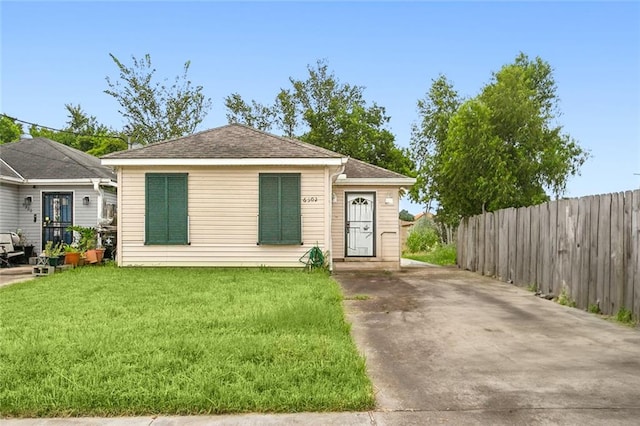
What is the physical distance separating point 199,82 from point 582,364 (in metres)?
27.8

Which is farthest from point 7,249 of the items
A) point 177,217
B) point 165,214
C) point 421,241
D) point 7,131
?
point 7,131

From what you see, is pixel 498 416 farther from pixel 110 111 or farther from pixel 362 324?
pixel 110 111

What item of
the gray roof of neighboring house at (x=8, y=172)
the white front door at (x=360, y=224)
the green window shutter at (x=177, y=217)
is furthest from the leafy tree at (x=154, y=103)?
the green window shutter at (x=177, y=217)

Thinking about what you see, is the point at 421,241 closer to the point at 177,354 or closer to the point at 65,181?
the point at 65,181

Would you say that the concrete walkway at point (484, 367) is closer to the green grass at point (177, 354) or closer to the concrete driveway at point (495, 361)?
the concrete driveway at point (495, 361)

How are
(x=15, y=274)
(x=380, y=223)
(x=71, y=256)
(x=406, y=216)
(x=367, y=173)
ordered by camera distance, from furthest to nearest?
(x=406, y=216)
(x=367, y=173)
(x=380, y=223)
(x=71, y=256)
(x=15, y=274)

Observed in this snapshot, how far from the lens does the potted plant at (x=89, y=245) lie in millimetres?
12219

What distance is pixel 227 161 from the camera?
36.5ft

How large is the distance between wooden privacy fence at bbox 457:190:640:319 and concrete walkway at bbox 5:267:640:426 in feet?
1.42

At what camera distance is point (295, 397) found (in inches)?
127

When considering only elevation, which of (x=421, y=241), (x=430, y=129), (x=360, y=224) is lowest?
(x=421, y=241)

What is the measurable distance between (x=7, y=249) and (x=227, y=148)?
686 cm

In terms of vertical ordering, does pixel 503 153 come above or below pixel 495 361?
above

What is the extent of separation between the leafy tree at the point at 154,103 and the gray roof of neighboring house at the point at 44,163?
10458mm
